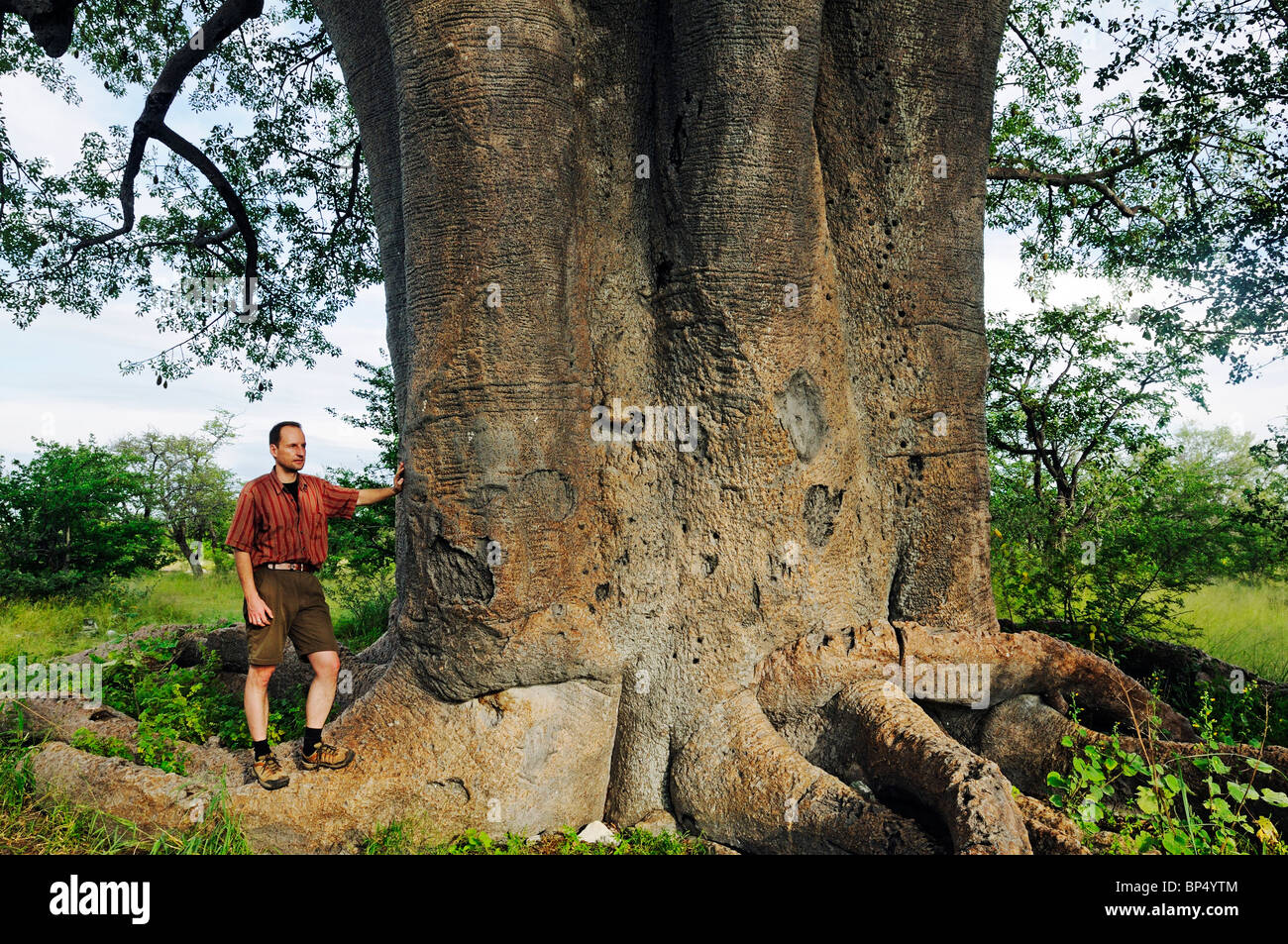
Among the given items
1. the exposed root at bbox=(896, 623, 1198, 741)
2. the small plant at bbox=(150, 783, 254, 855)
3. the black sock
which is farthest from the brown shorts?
the exposed root at bbox=(896, 623, 1198, 741)

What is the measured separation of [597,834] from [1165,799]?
2336mm

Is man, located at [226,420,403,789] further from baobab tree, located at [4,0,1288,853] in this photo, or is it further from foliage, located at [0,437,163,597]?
foliage, located at [0,437,163,597]

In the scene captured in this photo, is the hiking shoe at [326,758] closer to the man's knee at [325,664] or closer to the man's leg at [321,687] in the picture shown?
the man's leg at [321,687]

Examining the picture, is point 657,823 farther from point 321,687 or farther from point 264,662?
point 264,662

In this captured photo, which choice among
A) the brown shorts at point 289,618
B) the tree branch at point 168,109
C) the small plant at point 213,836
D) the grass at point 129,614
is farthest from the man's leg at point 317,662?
the tree branch at point 168,109

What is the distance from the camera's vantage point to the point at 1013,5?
346 inches

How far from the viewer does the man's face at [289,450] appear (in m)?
3.98

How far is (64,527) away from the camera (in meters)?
11.7

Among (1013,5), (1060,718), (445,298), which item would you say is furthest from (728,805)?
(1013,5)

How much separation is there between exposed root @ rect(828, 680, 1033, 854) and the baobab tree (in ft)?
0.06

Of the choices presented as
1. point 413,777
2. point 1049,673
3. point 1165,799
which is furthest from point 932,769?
point 413,777

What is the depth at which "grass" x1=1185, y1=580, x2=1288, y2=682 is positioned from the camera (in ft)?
26.8

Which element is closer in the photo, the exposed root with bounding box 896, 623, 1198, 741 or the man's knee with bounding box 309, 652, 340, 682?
the man's knee with bounding box 309, 652, 340, 682

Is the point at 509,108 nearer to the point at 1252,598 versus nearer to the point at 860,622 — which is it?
the point at 860,622
